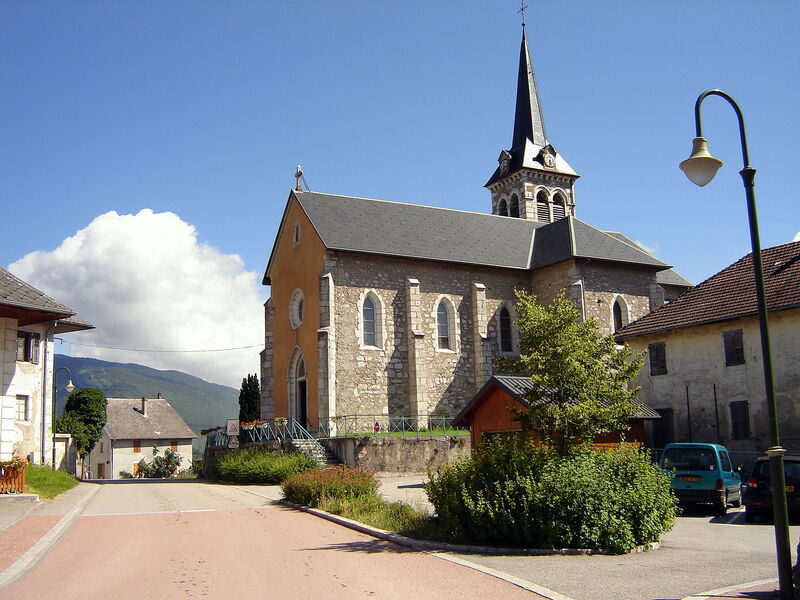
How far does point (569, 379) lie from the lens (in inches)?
527

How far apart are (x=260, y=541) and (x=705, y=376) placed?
1701 centimetres

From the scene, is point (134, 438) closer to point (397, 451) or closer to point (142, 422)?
point (142, 422)

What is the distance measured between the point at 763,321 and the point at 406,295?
79.4ft

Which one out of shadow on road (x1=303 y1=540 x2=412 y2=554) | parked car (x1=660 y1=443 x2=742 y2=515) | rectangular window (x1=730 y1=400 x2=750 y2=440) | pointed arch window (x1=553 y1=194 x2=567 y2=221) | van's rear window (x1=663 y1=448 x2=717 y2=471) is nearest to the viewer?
shadow on road (x1=303 y1=540 x2=412 y2=554)

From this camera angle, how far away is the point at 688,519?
1705 cm

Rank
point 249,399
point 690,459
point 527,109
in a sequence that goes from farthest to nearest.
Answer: point 527,109 < point 249,399 < point 690,459

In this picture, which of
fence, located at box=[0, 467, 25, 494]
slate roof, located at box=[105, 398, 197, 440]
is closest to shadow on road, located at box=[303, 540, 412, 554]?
fence, located at box=[0, 467, 25, 494]

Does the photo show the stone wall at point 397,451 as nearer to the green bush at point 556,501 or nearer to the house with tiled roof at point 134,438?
the green bush at point 556,501

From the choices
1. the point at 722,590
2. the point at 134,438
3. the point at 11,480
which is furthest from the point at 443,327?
the point at 134,438

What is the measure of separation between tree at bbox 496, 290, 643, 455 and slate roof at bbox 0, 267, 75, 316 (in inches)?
535

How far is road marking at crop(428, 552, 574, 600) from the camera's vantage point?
8510 millimetres

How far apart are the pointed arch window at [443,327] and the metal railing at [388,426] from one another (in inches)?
133

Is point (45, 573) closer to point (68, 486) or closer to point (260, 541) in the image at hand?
point (260, 541)

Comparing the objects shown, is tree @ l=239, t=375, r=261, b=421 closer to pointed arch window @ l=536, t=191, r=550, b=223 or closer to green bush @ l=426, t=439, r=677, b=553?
pointed arch window @ l=536, t=191, r=550, b=223
